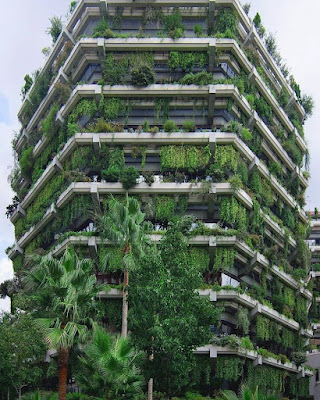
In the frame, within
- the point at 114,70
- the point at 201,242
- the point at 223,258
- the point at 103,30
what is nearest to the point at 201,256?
the point at 201,242

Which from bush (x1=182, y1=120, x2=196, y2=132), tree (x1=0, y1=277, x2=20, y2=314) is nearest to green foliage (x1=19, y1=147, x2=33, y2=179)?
tree (x1=0, y1=277, x2=20, y2=314)

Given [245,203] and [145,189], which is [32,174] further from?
[245,203]

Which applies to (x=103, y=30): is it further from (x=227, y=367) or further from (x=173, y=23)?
(x=227, y=367)

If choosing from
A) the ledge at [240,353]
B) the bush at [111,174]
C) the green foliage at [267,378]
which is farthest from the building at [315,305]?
the bush at [111,174]

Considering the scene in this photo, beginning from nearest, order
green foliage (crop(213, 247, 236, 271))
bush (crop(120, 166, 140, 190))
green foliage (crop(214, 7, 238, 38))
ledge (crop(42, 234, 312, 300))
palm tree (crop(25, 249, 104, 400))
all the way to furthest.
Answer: palm tree (crop(25, 249, 104, 400)), ledge (crop(42, 234, 312, 300)), green foliage (crop(213, 247, 236, 271)), bush (crop(120, 166, 140, 190)), green foliage (crop(214, 7, 238, 38))

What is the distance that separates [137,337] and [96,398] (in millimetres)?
3237

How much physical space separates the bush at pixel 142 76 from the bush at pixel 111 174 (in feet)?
23.3

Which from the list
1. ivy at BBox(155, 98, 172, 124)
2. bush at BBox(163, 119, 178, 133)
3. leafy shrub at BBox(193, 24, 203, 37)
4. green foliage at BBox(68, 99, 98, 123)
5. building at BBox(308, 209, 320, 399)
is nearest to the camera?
bush at BBox(163, 119, 178, 133)

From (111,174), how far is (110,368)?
19.9m

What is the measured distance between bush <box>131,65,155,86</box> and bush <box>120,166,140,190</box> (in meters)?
7.16

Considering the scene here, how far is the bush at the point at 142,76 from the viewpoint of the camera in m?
47.5

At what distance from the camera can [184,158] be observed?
4597 cm

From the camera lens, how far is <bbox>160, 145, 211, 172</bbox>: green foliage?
45781 millimetres

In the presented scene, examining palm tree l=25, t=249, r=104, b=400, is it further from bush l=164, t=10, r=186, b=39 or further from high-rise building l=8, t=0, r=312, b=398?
bush l=164, t=10, r=186, b=39
